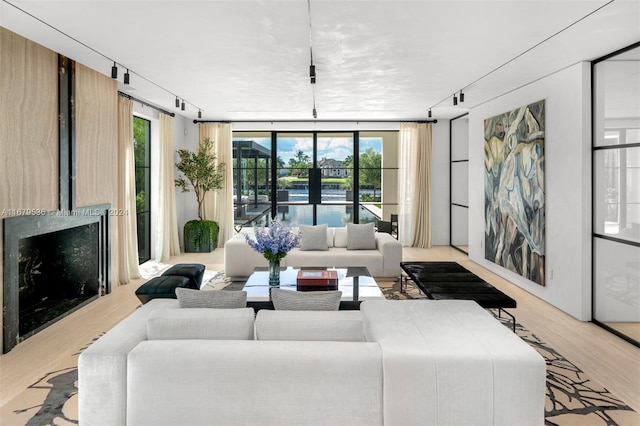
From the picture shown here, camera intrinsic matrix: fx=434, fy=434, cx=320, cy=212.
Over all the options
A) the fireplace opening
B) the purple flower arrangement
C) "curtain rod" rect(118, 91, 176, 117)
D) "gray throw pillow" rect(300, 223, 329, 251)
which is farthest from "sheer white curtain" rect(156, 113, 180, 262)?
the purple flower arrangement

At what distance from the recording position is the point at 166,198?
316 inches

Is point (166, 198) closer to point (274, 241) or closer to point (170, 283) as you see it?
point (170, 283)

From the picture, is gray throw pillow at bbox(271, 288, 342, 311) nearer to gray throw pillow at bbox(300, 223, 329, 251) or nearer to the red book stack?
the red book stack

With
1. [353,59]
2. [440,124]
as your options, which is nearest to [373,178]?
[440,124]

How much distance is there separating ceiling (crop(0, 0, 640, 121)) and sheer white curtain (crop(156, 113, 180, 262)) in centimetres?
174

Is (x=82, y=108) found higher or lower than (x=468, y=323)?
higher

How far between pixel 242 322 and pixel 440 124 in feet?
27.2

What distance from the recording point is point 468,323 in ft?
8.09

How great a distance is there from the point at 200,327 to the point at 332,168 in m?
7.75

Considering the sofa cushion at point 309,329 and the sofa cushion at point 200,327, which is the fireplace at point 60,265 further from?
the sofa cushion at point 309,329

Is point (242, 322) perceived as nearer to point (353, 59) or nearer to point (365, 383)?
point (365, 383)

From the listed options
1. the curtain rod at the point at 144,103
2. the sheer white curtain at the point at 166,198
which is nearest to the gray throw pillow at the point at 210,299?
the curtain rod at the point at 144,103

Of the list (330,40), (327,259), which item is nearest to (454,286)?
(327,259)

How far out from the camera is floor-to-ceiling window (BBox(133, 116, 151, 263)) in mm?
7586
